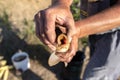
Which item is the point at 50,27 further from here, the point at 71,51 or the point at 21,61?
the point at 21,61

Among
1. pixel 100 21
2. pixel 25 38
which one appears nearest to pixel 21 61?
pixel 25 38

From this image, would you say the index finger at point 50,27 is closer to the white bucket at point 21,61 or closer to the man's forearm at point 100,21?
the man's forearm at point 100,21

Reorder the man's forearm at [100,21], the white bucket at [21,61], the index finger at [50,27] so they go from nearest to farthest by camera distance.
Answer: the index finger at [50,27], the man's forearm at [100,21], the white bucket at [21,61]

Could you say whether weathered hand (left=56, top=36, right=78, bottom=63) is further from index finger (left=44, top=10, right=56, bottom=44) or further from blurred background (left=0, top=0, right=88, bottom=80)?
blurred background (left=0, top=0, right=88, bottom=80)

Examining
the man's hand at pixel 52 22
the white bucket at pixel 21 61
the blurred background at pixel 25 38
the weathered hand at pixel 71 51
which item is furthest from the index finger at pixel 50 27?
the white bucket at pixel 21 61

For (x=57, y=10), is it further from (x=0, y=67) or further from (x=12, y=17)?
(x=12, y=17)

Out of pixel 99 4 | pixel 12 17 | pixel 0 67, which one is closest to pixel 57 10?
pixel 99 4
